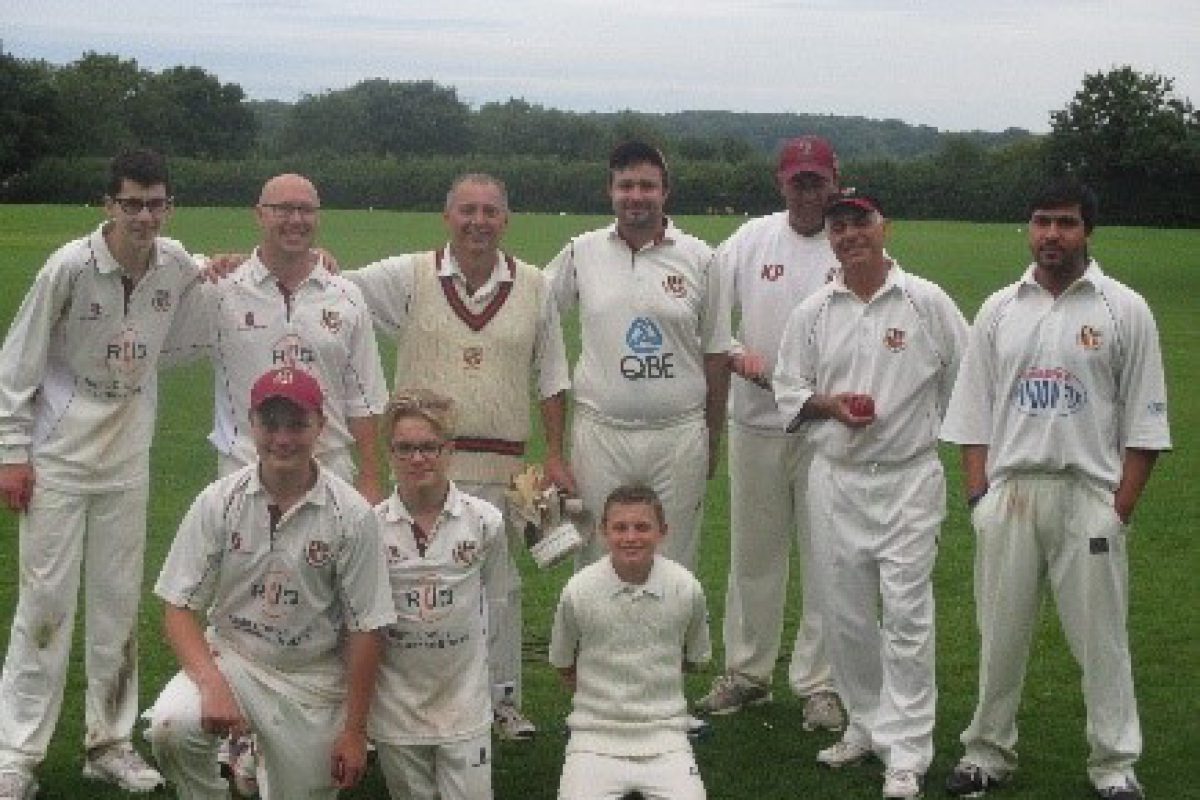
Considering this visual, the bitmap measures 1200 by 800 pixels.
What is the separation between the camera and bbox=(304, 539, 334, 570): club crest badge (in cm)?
603

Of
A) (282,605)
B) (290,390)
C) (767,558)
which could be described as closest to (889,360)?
(767,558)

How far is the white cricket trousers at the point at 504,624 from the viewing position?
741 centimetres

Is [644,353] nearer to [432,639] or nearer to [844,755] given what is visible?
[432,639]

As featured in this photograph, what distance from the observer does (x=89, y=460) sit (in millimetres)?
6750

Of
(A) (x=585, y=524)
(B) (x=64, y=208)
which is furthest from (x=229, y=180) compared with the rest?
(A) (x=585, y=524)

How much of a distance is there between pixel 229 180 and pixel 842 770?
5752 centimetres

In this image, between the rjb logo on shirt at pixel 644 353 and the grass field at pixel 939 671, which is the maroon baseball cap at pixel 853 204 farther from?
the grass field at pixel 939 671

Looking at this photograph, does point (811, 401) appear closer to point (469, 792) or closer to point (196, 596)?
point (469, 792)

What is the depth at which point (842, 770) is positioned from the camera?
7262mm

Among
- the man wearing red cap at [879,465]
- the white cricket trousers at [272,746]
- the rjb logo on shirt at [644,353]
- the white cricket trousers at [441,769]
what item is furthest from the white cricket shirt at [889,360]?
the white cricket trousers at [272,746]

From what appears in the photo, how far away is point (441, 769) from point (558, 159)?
6186cm

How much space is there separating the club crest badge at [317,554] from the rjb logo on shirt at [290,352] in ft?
3.57

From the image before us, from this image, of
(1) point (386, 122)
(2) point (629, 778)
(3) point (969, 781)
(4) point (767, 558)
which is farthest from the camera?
(1) point (386, 122)

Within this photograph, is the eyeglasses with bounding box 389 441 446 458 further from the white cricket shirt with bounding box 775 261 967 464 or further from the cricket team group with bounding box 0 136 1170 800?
the white cricket shirt with bounding box 775 261 967 464
